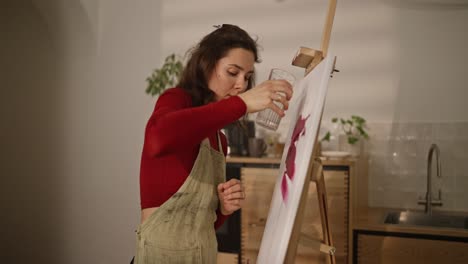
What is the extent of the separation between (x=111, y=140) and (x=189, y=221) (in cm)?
263

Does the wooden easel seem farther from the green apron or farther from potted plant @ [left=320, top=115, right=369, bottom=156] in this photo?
potted plant @ [left=320, top=115, right=369, bottom=156]

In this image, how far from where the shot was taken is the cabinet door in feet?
7.17

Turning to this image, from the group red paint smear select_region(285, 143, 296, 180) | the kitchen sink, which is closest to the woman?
Result: red paint smear select_region(285, 143, 296, 180)

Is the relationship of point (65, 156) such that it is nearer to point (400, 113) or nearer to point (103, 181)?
point (103, 181)

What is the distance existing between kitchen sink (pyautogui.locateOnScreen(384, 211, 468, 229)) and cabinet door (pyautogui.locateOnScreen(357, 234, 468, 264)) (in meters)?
0.29

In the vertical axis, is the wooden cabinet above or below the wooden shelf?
below

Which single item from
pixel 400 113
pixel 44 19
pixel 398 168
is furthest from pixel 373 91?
pixel 44 19

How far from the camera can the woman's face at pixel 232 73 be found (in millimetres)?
1285

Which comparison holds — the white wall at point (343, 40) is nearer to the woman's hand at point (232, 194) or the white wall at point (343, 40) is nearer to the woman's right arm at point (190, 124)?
the woman's hand at point (232, 194)

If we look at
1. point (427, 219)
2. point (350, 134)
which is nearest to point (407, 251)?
point (427, 219)

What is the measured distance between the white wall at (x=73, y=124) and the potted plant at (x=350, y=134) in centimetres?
153

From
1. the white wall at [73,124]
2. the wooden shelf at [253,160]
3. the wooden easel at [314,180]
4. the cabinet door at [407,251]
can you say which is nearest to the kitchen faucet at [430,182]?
the cabinet door at [407,251]

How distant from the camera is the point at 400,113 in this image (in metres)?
2.91

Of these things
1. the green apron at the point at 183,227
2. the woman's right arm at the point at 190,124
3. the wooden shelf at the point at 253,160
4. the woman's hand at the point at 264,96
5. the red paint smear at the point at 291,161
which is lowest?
the green apron at the point at 183,227
